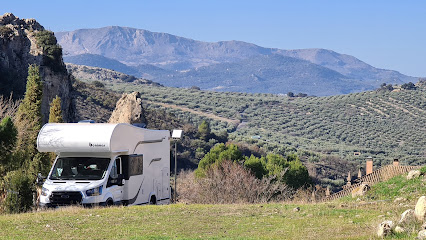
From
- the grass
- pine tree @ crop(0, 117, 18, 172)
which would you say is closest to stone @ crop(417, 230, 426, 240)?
the grass

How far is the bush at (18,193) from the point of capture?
20.0 m

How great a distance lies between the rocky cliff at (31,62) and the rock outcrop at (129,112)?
3313mm

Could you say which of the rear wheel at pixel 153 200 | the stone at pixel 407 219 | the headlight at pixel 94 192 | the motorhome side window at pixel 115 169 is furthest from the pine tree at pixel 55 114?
the stone at pixel 407 219

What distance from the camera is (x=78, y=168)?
63.0 ft

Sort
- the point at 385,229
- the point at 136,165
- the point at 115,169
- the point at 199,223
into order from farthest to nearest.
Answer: the point at 136,165 < the point at 115,169 < the point at 199,223 < the point at 385,229

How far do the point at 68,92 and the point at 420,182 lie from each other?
31938 millimetres

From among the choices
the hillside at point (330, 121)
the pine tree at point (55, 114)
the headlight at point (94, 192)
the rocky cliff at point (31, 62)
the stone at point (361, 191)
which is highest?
the rocky cliff at point (31, 62)

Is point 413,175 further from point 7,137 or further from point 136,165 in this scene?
point 7,137

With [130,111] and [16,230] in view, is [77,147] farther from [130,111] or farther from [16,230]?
[130,111]

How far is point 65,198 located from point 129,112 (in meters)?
28.2

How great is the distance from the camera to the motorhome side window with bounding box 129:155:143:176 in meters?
19.5

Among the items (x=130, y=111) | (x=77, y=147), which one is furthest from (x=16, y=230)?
(x=130, y=111)

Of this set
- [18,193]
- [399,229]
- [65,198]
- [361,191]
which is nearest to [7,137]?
[18,193]

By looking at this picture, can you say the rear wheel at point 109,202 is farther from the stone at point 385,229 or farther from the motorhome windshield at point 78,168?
the stone at point 385,229
